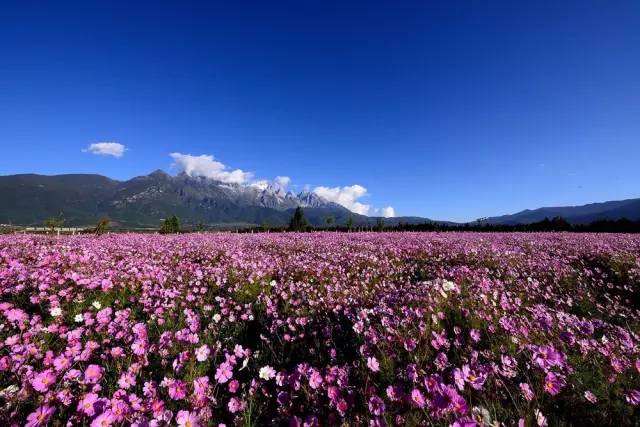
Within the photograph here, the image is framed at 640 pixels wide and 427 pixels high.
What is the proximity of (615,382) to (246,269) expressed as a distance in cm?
648

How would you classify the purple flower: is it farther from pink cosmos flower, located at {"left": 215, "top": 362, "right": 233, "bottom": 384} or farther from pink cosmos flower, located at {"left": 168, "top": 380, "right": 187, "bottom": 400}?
pink cosmos flower, located at {"left": 168, "top": 380, "right": 187, "bottom": 400}

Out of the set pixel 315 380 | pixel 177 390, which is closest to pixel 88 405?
pixel 177 390

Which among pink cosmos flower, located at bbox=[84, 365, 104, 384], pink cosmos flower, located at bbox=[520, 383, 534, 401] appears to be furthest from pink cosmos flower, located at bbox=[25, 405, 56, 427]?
pink cosmos flower, located at bbox=[520, 383, 534, 401]

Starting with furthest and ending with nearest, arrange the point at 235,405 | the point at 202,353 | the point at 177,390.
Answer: the point at 202,353 < the point at 235,405 < the point at 177,390

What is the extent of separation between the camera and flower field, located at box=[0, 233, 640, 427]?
8.02 feet

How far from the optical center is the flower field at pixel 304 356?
245 cm

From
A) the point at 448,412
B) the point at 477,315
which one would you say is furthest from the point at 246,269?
the point at 448,412

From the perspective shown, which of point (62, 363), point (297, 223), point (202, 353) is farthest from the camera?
point (297, 223)

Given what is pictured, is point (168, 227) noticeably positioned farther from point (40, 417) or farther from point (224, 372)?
point (40, 417)

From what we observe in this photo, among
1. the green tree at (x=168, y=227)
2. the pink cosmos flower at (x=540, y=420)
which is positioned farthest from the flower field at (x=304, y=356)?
the green tree at (x=168, y=227)

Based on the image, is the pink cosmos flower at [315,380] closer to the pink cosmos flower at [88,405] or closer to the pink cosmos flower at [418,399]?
the pink cosmos flower at [418,399]

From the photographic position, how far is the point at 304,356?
3871 millimetres

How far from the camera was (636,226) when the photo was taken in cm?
3728

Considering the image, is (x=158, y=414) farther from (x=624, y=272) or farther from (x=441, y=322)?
(x=624, y=272)
